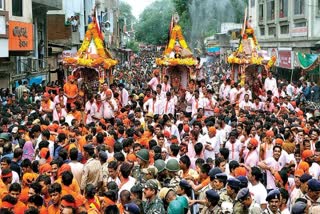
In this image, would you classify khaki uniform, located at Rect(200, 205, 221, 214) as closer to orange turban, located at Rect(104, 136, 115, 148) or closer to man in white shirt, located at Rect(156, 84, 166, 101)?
orange turban, located at Rect(104, 136, 115, 148)

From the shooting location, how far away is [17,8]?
21438 mm

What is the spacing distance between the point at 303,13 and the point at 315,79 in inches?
226

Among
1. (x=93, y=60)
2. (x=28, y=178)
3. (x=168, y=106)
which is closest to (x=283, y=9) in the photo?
(x=93, y=60)

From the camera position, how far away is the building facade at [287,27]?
28.0 metres

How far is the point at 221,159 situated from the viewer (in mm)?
8516

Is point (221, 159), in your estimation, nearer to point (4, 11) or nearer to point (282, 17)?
point (4, 11)

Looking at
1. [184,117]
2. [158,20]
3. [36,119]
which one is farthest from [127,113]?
[158,20]

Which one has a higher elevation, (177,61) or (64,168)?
(177,61)

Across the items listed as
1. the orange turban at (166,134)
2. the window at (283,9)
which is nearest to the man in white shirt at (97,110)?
the orange turban at (166,134)

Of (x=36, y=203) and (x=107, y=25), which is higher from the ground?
(x=107, y=25)

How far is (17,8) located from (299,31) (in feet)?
49.9

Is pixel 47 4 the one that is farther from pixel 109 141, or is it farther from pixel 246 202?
pixel 246 202

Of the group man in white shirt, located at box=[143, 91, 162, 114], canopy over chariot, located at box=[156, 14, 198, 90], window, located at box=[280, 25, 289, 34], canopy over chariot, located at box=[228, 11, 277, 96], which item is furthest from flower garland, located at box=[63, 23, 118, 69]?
window, located at box=[280, 25, 289, 34]

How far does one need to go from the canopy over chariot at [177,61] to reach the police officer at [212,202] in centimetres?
1327
